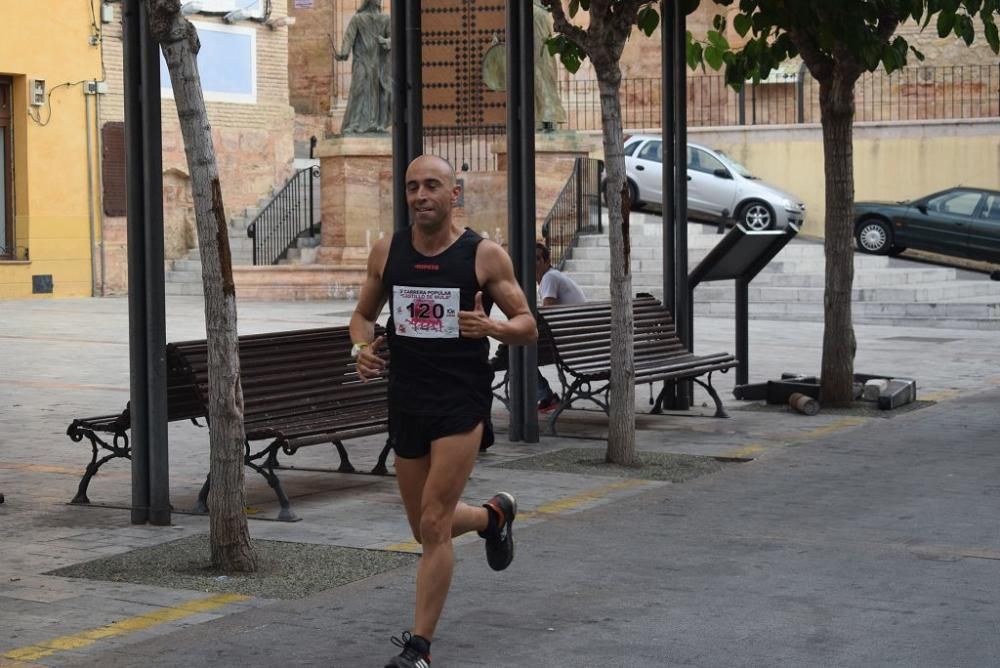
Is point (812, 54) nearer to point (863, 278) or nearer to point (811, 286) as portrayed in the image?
point (811, 286)

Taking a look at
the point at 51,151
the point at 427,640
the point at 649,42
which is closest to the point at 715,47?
the point at 427,640

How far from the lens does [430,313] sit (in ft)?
20.2

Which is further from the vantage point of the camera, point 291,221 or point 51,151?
point 291,221

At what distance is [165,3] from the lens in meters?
7.73

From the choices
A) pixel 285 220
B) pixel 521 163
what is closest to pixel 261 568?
pixel 521 163

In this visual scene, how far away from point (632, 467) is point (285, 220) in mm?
22639

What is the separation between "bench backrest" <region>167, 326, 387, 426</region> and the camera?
913 centimetres

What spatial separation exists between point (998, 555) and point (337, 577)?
2.98m

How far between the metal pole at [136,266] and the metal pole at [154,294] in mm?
25

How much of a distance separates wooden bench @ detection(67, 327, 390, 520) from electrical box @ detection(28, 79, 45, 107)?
21.0m

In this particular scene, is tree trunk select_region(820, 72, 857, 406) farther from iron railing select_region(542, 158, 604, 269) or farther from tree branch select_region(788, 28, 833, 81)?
iron railing select_region(542, 158, 604, 269)

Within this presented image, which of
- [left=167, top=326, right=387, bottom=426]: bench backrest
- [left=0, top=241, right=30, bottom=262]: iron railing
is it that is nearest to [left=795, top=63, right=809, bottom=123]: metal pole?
[left=0, top=241, right=30, bottom=262]: iron railing

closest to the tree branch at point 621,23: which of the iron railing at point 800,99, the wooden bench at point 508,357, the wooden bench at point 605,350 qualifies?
the wooden bench at point 605,350

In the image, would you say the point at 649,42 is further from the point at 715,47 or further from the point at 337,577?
the point at 337,577
